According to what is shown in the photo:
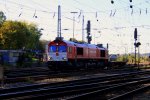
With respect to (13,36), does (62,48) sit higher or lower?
lower

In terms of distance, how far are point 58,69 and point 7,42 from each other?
4930 cm

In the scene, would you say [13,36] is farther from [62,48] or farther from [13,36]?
[62,48]

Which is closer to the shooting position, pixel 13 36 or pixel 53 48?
pixel 53 48

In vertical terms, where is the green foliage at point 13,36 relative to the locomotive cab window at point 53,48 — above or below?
above

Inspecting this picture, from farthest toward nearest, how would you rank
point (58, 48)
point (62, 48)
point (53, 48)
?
point (53, 48), point (58, 48), point (62, 48)

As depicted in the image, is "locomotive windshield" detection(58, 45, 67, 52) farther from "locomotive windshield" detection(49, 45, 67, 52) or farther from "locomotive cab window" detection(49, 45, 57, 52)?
"locomotive cab window" detection(49, 45, 57, 52)

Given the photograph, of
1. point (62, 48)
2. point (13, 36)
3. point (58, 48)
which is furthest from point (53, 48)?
point (13, 36)

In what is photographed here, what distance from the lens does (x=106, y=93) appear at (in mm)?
16047

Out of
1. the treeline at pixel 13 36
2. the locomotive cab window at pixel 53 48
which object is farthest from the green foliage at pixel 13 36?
the locomotive cab window at pixel 53 48

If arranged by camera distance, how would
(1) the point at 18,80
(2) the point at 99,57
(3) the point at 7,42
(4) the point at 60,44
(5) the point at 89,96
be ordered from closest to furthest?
(5) the point at 89,96 < (1) the point at 18,80 < (4) the point at 60,44 < (2) the point at 99,57 < (3) the point at 7,42

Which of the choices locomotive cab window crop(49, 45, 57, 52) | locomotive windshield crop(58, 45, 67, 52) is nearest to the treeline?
locomotive cab window crop(49, 45, 57, 52)

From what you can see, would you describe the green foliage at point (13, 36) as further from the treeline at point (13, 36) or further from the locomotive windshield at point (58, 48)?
the locomotive windshield at point (58, 48)

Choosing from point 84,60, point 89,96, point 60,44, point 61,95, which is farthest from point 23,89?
point 84,60

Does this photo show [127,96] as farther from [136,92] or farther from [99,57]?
[99,57]
